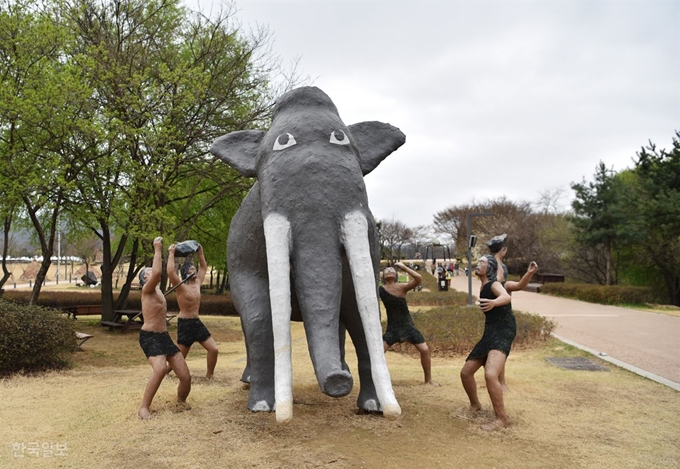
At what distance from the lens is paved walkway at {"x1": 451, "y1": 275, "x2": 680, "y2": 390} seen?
886 centimetres

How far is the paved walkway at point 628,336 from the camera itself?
886 cm

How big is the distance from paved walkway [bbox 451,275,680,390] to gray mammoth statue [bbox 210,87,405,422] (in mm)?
5428

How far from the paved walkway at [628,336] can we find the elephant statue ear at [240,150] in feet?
20.8

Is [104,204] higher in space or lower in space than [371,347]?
higher

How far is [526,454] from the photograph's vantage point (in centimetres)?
437

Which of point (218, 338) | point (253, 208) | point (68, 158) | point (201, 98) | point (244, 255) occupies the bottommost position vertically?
point (218, 338)

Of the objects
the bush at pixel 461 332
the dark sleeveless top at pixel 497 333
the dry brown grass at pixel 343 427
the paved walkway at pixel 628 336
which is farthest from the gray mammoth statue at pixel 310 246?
the bush at pixel 461 332

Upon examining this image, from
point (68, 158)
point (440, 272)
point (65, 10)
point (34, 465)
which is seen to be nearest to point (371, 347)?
point (34, 465)

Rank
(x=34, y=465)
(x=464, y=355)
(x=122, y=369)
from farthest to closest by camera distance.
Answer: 1. (x=464, y=355)
2. (x=122, y=369)
3. (x=34, y=465)

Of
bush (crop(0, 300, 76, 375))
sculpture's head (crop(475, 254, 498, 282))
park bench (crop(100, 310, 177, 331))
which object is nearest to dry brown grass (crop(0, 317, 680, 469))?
bush (crop(0, 300, 76, 375))

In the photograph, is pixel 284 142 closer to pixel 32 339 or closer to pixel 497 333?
pixel 497 333

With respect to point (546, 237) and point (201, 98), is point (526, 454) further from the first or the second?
point (546, 237)

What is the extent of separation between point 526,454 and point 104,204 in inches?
426

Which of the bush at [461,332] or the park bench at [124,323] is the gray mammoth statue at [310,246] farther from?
the park bench at [124,323]
